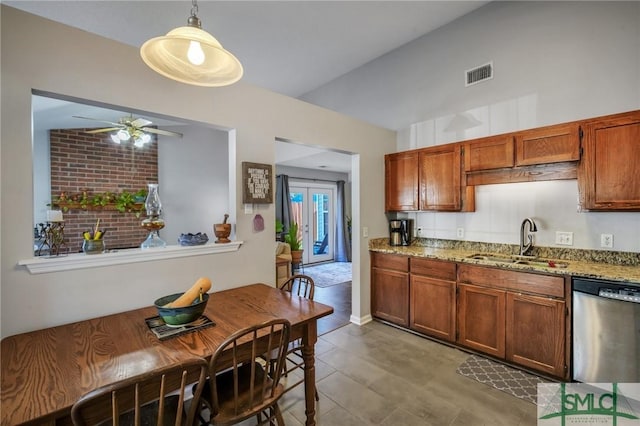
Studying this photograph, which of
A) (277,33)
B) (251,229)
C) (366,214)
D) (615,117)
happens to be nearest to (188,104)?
(251,229)

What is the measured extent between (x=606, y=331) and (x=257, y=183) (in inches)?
114

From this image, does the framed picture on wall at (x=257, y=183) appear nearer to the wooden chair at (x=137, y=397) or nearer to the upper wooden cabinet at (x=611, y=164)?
the wooden chair at (x=137, y=397)

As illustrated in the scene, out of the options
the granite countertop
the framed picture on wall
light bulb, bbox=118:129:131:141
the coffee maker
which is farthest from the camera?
the coffee maker

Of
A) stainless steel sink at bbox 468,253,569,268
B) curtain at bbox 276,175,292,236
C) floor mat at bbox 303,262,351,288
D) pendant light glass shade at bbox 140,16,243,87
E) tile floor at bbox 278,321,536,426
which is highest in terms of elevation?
pendant light glass shade at bbox 140,16,243,87

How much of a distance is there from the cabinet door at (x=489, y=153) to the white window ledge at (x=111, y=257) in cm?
266

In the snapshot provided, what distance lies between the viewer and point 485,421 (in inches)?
A: 75.2

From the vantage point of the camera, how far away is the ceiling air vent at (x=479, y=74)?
3.22 m

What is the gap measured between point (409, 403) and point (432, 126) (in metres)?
3.09

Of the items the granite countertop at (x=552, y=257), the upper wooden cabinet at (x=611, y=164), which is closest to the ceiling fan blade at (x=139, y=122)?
the granite countertop at (x=552, y=257)

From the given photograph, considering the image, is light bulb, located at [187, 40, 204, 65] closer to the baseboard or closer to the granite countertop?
the granite countertop

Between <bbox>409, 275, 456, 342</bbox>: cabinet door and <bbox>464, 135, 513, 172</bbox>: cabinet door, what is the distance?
128cm

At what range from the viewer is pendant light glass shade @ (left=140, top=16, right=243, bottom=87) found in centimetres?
139

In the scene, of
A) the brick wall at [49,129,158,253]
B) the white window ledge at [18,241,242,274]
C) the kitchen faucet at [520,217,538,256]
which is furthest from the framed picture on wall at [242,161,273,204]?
the brick wall at [49,129,158,253]

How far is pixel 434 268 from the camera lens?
9.98ft
